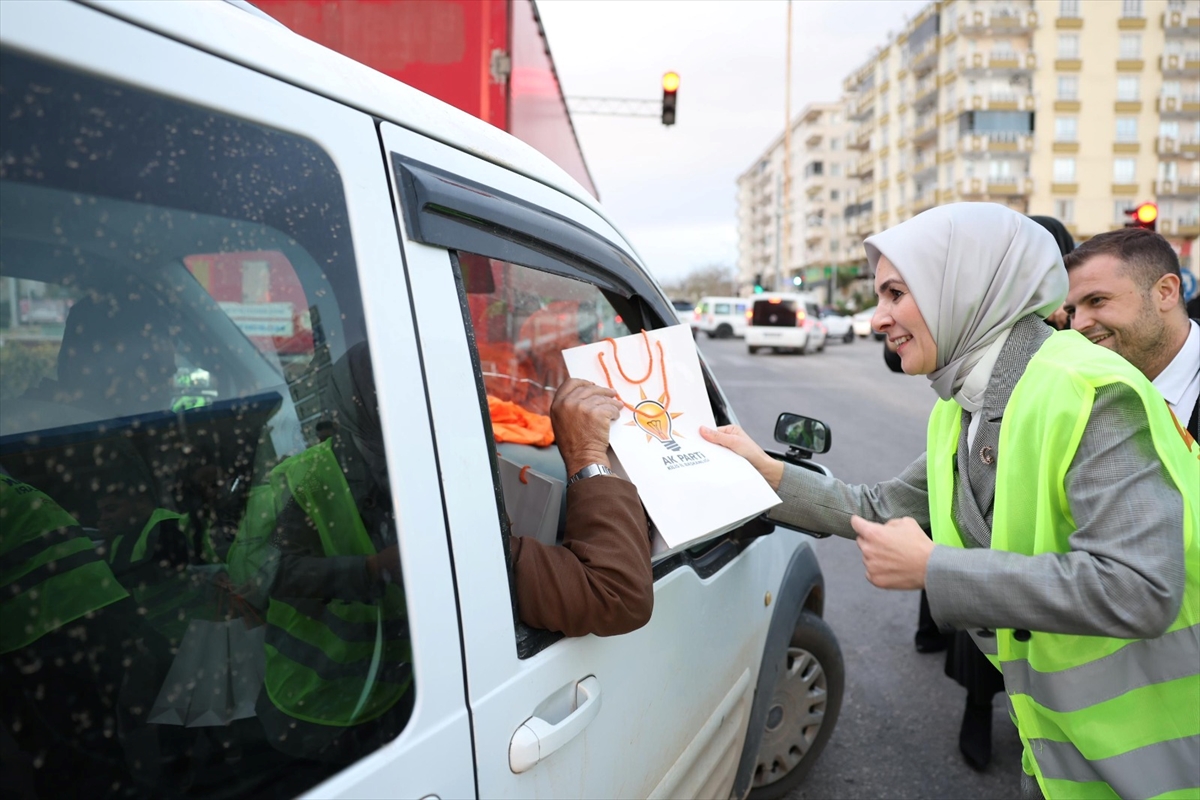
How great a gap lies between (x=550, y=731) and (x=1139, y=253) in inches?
98.2

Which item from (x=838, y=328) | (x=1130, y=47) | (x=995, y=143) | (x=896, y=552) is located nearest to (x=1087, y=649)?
(x=896, y=552)

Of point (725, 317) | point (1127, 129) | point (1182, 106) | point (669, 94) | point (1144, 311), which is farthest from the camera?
point (1127, 129)

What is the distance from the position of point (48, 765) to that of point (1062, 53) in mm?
65498

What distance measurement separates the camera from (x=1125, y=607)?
4.23 ft

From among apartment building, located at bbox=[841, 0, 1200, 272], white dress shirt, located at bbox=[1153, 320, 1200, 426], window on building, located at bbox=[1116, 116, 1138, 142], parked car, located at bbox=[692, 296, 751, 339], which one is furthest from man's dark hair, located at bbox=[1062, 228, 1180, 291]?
window on building, located at bbox=[1116, 116, 1138, 142]

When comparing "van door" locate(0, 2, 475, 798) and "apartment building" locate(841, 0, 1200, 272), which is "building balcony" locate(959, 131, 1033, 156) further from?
"van door" locate(0, 2, 475, 798)

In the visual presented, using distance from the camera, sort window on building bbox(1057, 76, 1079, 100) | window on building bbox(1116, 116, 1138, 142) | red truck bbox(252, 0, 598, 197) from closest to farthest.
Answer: red truck bbox(252, 0, 598, 197) < window on building bbox(1116, 116, 1138, 142) < window on building bbox(1057, 76, 1079, 100)

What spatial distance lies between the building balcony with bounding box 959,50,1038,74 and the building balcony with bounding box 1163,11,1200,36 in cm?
784

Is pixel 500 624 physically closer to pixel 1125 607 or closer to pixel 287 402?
pixel 287 402

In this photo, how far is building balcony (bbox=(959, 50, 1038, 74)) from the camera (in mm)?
53125

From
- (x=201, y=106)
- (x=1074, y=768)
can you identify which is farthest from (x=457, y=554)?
(x=1074, y=768)

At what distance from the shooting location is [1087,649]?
144cm

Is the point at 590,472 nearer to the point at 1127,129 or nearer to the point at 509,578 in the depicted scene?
the point at 509,578

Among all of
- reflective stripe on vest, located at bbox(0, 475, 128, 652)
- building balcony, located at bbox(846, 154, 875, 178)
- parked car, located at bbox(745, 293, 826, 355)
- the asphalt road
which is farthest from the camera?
building balcony, located at bbox(846, 154, 875, 178)
